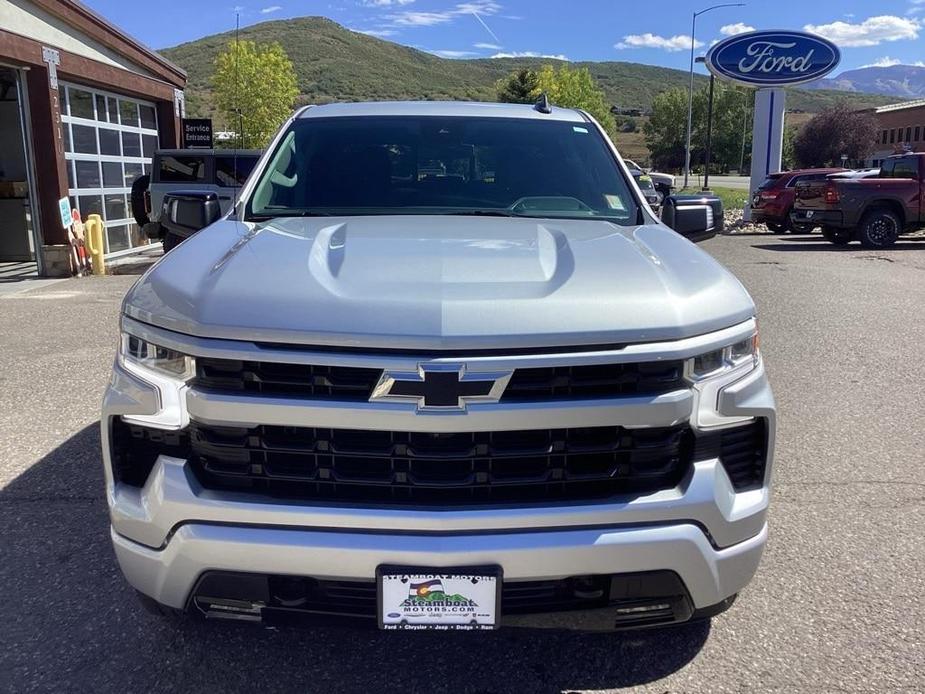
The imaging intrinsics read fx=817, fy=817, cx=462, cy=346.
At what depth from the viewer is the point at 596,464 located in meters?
2.23

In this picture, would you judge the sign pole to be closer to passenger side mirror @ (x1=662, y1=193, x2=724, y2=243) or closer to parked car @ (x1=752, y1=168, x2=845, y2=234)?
parked car @ (x1=752, y1=168, x2=845, y2=234)

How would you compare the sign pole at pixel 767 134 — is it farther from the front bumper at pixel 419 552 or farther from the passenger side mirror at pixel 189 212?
the front bumper at pixel 419 552

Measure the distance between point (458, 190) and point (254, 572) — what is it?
200 cm

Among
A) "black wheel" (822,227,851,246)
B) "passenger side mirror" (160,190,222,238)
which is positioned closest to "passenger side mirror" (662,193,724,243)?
"passenger side mirror" (160,190,222,238)

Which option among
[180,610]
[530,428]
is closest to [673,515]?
[530,428]

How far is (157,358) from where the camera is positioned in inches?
88.7

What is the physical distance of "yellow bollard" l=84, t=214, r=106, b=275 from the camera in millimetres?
12984

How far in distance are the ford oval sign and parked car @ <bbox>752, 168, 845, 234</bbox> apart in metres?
3.45

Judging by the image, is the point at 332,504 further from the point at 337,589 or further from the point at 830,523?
the point at 830,523

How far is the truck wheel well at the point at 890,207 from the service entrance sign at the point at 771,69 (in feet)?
19.0

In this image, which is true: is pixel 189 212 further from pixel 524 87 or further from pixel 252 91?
pixel 524 87

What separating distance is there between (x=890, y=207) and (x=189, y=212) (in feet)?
53.6

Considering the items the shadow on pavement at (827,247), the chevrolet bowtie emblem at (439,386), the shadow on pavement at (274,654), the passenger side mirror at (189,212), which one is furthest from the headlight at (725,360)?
the shadow on pavement at (827,247)

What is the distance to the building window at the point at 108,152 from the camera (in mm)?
13562
